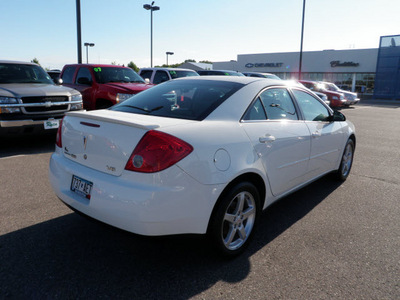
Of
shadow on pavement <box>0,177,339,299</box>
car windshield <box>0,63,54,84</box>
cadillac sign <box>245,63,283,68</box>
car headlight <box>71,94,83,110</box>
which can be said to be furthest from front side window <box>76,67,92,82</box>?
cadillac sign <box>245,63,283,68</box>

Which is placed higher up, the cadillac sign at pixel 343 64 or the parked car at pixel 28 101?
the cadillac sign at pixel 343 64

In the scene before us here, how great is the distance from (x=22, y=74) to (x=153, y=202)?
6893 millimetres

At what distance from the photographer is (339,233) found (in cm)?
342

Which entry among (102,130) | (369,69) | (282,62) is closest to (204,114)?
(102,130)

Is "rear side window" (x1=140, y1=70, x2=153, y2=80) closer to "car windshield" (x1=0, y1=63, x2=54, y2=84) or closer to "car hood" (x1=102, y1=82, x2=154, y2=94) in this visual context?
"car hood" (x1=102, y1=82, x2=154, y2=94)

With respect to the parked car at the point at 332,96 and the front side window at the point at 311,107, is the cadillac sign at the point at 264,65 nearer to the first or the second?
the parked car at the point at 332,96

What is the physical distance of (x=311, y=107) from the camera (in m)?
4.21

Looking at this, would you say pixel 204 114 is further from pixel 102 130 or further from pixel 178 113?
pixel 102 130

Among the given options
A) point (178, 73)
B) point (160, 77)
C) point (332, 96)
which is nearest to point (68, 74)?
point (160, 77)

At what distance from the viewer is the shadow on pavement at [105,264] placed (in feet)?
7.80

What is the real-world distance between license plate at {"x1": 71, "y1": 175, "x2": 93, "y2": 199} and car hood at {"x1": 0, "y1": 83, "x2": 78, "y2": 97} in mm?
4497

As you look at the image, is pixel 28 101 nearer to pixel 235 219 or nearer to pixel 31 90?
pixel 31 90

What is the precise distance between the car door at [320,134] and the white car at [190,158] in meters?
0.14

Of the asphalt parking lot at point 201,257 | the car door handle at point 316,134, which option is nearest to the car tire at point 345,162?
the asphalt parking lot at point 201,257
